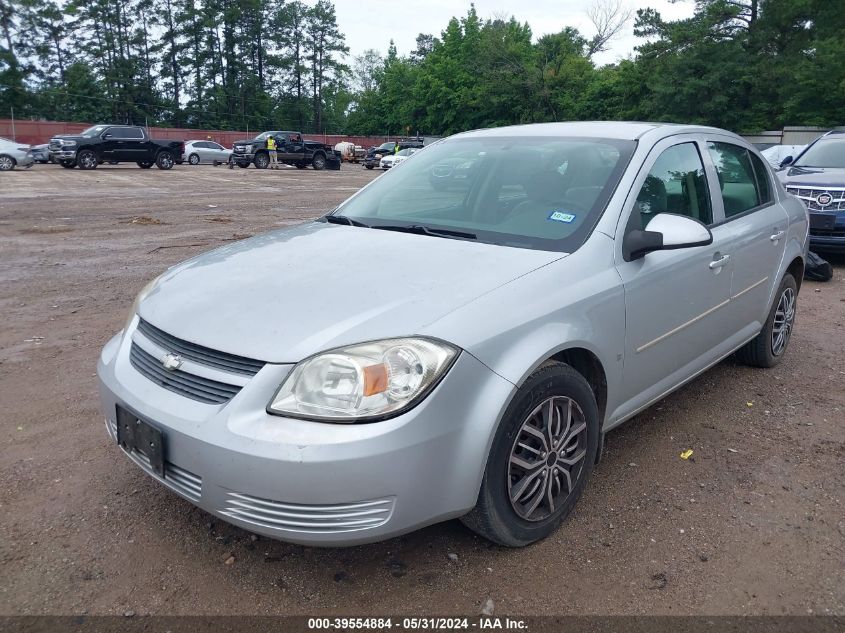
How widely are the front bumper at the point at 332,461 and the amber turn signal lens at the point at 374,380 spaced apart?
0.35ft

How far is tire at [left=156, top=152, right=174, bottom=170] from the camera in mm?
29094

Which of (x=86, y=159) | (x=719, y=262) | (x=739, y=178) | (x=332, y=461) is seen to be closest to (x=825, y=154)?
(x=739, y=178)

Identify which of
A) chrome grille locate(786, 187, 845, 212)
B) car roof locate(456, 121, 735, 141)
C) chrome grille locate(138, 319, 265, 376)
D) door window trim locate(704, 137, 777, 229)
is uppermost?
car roof locate(456, 121, 735, 141)

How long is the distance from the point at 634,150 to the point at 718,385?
77.3 inches

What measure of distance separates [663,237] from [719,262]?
0.85 metres

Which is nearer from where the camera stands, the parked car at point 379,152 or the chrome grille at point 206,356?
the chrome grille at point 206,356

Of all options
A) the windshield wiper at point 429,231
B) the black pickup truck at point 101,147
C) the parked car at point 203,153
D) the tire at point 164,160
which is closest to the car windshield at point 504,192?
the windshield wiper at point 429,231

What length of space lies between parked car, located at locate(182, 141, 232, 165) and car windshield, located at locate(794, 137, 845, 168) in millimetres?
31346

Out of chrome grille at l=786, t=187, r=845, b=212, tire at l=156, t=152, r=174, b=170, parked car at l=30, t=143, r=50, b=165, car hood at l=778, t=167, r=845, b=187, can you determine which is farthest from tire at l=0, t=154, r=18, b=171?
chrome grille at l=786, t=187, r=845, b=212

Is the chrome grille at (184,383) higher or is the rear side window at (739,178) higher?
the rear side window at (739,178)

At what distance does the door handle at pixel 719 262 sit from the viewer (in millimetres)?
3532

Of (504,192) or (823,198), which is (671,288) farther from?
(823,198)

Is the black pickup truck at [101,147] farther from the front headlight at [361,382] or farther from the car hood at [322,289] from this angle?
the front headlight at [361,382]

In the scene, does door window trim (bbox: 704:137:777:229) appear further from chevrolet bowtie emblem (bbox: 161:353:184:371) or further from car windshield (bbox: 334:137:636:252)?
chevrolet bowtie emblem (bbox: 161:353:184:371)
